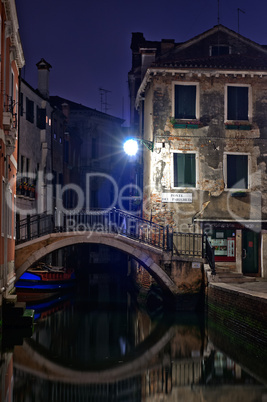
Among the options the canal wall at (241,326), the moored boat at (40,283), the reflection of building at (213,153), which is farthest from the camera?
the moored boat at (40,283)

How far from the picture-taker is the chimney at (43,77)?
27.3m

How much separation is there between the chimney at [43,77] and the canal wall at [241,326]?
1541 centimetres

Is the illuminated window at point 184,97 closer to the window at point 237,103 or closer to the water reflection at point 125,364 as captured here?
the window at point 237,103

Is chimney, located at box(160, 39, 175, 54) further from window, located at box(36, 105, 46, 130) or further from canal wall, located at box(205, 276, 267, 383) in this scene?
canal wall, located at box(205, 276, 267, 383)

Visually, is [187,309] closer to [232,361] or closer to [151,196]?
[151,196]

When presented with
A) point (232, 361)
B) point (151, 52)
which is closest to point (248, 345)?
point (232, 361)

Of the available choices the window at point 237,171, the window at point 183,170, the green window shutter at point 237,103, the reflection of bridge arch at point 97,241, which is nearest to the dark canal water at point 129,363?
the reflection of bridge arch at point 97,241

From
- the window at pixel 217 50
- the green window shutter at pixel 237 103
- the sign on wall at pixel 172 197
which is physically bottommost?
the sign on wall at pixel 172 197

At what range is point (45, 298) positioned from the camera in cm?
2250

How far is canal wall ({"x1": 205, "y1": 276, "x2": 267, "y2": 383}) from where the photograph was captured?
1074 cm

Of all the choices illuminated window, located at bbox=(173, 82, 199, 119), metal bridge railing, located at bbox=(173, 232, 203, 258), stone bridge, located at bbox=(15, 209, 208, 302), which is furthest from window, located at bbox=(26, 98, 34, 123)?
metal bridge railing, located at bbox=(173, 232, 203, 258)

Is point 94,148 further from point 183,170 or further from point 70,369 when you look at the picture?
point 70,369

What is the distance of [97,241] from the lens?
1911 cm

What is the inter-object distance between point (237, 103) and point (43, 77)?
10.8 metres
